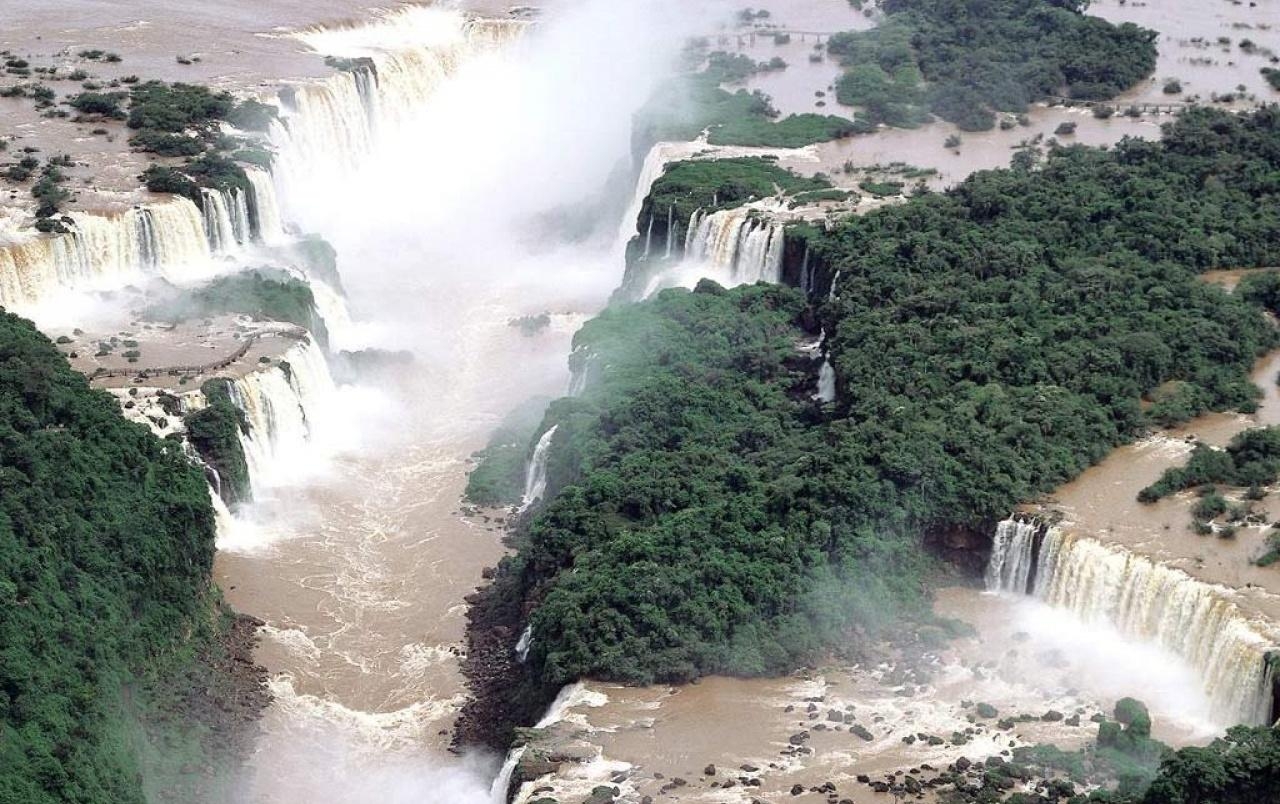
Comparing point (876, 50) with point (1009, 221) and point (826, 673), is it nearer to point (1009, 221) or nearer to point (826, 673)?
point (1009, 221)

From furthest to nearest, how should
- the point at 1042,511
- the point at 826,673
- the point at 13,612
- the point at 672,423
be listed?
the point at 672,423
the point at 1042,511
the point at 826,673
the point at 13,612

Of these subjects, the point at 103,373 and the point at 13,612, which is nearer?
the point at 13,612

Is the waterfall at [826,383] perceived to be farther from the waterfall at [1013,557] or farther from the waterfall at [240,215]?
the waterfall at [240,215]

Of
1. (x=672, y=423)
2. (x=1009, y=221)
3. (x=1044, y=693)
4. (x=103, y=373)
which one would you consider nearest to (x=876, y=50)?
(x=1009, y=221)

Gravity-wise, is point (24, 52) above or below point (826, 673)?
above

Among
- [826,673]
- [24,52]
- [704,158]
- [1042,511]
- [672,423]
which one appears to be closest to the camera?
[826,673]

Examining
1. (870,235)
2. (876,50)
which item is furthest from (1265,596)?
(876,50)

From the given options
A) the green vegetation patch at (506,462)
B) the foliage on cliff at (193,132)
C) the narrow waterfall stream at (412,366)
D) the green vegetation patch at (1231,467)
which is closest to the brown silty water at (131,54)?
the foliage on cliff at (193,132)

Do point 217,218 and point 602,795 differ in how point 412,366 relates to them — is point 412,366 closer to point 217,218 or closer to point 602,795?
point 217,218
